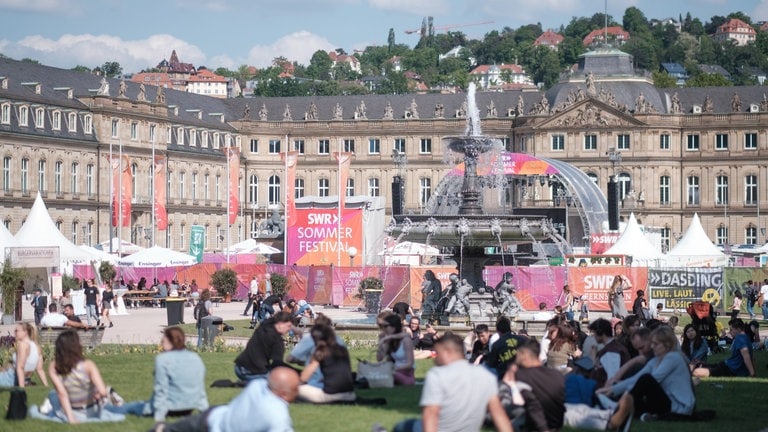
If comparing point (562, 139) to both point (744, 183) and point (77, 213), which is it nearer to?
point (744, 183)

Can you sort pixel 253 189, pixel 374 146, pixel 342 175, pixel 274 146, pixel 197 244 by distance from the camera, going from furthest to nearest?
pixel 274 146 < pixel 253 189 < pixel 374 146 < pixel 342 175 < pixel 197 244

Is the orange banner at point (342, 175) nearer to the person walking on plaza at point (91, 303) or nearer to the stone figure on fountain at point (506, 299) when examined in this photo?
the person walking on plaza at point (91, 303)

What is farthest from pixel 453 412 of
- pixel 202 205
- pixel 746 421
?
pixel 202 205

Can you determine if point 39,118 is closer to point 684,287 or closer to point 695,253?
point 695,253

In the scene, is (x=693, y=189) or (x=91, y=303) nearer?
(x=91, y=303)

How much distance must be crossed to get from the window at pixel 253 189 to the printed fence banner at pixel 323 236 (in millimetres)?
49994

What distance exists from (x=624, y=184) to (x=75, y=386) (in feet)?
348

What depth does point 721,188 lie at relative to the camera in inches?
4887

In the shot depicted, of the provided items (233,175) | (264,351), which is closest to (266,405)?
(264,351)

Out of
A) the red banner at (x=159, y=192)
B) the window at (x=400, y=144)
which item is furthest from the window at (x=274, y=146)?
the red banner at (x=159, y=192)

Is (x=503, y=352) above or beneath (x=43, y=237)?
beneath

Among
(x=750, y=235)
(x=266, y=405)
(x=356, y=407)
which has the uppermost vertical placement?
(x=750, y=235)

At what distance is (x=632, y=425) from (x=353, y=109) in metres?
110

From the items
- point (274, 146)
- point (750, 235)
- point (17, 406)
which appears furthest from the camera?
point (274, 146)
